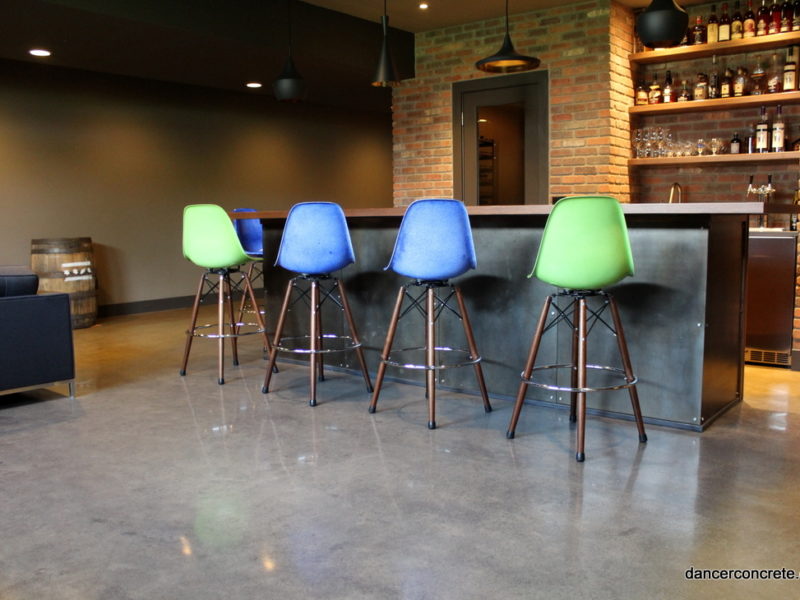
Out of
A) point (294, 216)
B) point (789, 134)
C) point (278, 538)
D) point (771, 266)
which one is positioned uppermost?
point (789, 134)

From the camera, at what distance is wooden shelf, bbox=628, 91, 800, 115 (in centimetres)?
545

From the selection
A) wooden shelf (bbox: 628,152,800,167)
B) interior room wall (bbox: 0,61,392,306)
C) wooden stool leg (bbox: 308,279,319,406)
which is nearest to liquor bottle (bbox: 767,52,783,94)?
wooden shelf (bbox: 628,152,800,167)

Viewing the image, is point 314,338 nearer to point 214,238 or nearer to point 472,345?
point 472,345

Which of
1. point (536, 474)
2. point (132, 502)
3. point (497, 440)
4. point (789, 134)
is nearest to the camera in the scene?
point (132, 502)

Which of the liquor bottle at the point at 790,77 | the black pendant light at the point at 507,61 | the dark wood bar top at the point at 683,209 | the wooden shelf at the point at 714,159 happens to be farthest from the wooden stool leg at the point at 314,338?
the liquor bottle at the point at 790,77

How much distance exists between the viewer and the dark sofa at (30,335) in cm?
390

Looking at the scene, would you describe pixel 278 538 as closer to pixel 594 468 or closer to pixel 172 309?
pixel 594 468

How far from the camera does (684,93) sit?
6016 millimetres

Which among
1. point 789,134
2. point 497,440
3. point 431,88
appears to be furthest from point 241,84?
point 497,440

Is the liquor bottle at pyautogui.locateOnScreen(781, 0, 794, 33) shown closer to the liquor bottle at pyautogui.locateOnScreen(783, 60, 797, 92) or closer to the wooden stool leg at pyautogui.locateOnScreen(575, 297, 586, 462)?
the liquor bottle at pyautogui.locateOnScreen(783, 60, 797, 92)

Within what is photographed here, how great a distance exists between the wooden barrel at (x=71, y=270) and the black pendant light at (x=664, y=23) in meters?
5.10

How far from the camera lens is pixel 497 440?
10.8 feet

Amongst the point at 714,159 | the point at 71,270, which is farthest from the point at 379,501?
the point at 71,270

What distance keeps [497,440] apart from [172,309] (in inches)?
226
